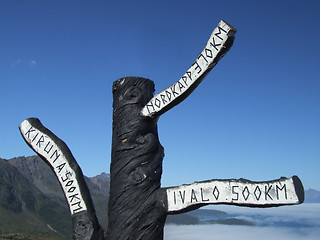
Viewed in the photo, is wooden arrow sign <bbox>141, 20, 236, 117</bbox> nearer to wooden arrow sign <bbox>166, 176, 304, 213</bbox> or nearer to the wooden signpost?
the wooden signpost

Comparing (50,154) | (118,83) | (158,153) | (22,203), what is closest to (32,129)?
(50,154)

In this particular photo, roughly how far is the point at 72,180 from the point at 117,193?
0.59 m

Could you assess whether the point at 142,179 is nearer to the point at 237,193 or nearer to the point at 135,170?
the point at 135,170

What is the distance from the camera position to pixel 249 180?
2.90m

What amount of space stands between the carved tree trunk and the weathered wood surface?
25 centimetres

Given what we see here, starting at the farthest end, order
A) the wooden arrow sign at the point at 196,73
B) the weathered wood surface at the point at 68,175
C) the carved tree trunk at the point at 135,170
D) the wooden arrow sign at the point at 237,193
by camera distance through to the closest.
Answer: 1. the weathered wood surface at the point at 68,175
2. the carved tree trunk at the point at 135,170
3. the wooden arrow sign at the point at 196,73
4. the wooden arrow sign at the point at 237,193

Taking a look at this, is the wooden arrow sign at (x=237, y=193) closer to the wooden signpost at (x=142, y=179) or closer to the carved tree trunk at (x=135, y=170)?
the wooden signpost at (x=142, y=179)

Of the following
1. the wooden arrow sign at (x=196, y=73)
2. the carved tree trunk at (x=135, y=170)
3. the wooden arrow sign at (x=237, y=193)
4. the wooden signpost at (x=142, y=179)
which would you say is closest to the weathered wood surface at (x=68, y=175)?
the wooden signpost at (x=142, y=179)

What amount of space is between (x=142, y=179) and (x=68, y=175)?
3.03 feet

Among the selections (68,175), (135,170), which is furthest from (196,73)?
(68,175)

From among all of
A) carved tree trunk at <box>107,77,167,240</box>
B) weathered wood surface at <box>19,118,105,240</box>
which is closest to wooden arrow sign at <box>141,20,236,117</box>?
carved tree trunk at <box>107,77,167,240</box>

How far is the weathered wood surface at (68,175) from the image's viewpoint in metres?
3.40

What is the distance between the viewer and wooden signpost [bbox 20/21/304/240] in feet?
9.43

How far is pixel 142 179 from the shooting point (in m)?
3.32
